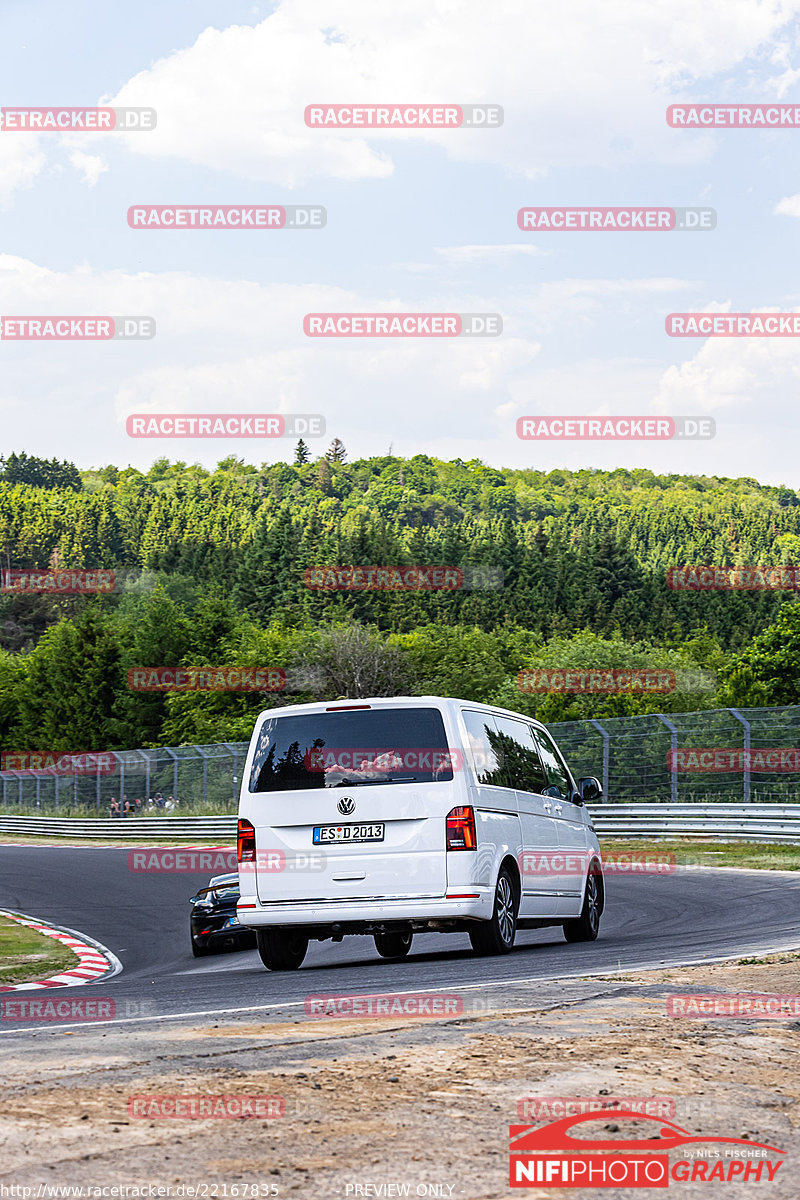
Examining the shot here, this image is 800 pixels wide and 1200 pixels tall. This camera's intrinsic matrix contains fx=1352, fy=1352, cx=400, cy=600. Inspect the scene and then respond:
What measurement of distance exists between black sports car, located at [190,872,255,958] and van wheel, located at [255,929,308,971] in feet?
10.7

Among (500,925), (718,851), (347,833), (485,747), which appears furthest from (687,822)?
(347,833)

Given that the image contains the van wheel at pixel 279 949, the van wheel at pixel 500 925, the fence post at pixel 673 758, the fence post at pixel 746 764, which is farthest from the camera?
the fence post at pixel 673 758

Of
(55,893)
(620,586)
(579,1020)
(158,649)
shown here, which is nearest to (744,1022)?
A: (579,1020)

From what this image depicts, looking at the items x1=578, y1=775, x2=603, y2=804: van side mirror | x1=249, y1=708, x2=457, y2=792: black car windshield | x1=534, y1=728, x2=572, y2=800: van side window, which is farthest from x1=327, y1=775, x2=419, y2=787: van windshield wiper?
x1=578, y1=775, x2=603, y2=804: van side mirror

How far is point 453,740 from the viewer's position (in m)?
10.1

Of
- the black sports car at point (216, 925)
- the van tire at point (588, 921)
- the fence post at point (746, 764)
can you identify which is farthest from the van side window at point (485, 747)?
the fence post at point (746, 764)

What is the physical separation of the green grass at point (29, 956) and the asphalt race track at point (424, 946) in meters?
0.65

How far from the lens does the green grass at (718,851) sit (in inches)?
824

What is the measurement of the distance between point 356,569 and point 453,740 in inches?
4540

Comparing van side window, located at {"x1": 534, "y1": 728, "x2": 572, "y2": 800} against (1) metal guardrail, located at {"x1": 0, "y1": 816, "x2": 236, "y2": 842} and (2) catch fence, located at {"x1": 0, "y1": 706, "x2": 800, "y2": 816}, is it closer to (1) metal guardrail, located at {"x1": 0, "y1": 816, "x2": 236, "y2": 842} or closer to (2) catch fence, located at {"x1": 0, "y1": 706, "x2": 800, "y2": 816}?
(2) catch fence, located at {"x1": 0, "y1": 706, "x2": 800, "y2": 816}

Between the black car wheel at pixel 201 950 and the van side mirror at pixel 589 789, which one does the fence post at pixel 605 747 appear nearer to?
the black car wheel at pixel 201 950

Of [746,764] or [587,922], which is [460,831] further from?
[746,764]

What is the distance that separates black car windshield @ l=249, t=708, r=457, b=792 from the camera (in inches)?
397

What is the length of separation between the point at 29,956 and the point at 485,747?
6087mm
